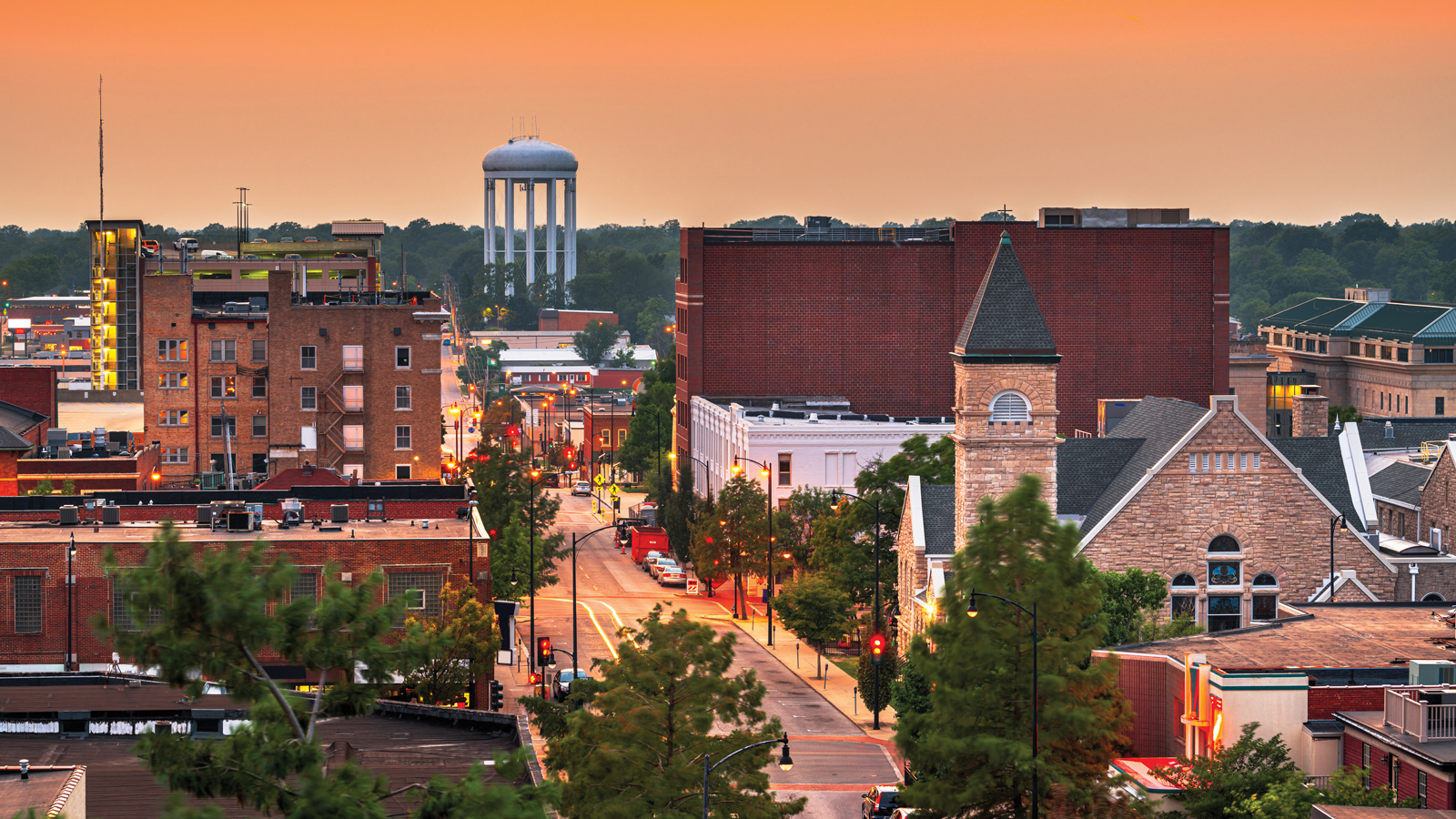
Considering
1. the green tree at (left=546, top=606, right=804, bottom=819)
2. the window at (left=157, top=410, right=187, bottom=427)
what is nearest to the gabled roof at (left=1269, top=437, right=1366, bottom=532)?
the green tree at (left=546, top=606, right=804, bottom=819)

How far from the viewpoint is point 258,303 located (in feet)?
433

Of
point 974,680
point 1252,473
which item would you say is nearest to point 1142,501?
point 1252,473

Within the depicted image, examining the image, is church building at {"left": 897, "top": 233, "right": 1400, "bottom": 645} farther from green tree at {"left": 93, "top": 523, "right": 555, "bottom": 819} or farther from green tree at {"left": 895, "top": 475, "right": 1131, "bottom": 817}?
green tree at {"left": 93, "top": 523, "right": 555, "bottom": 819}

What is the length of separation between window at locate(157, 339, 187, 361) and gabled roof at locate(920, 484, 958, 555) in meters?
51.9

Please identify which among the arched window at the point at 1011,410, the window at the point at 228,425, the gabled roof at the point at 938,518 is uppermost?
the arched window at the point at 1011,410

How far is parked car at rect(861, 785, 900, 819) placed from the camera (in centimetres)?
6172

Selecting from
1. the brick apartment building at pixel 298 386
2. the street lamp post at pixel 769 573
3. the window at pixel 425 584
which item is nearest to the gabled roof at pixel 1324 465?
the street lamp post at pixel 769 573

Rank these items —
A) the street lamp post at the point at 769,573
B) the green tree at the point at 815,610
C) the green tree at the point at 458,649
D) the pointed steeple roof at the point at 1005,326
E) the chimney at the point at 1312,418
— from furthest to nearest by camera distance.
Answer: the chimney at the point at 1312,418, the street lamp post at the point at 769,573, the green tree at the point at 815,610, the pointed steeple roof at the point at 1005,326, the green tree at the point at 458,649

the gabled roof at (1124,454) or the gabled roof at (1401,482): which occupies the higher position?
the gabled roof at (1124,454)

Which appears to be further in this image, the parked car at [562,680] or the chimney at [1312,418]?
the chimney at [1312,418]

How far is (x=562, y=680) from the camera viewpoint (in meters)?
80.9

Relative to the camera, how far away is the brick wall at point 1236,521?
251ft

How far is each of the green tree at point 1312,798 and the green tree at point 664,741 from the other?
34.6ft

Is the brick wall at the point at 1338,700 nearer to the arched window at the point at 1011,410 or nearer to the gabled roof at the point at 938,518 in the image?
the arched window at the point at 1011,410
